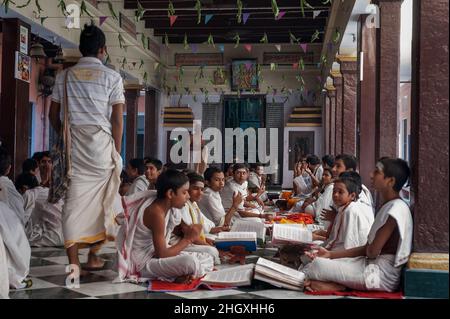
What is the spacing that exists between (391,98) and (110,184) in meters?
3.04

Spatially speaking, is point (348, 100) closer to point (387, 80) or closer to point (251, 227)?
point (387, 80)

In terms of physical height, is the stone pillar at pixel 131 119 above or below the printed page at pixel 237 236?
above

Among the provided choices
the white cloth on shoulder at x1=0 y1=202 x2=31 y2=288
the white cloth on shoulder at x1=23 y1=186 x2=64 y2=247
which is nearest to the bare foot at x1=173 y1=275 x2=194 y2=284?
the white cloth on shoulder at x1=0 y1=202 x2=31 y2=288

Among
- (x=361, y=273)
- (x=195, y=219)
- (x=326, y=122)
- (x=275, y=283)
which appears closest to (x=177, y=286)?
(x=275, y=283)

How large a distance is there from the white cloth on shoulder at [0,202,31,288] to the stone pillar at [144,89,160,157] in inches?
459

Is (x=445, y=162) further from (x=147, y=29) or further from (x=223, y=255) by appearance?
(x=147, y=29)

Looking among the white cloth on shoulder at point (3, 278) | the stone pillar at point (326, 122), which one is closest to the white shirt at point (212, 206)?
the white cloth on shoulder at point (3, 278)

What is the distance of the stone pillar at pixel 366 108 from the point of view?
697 centimetres

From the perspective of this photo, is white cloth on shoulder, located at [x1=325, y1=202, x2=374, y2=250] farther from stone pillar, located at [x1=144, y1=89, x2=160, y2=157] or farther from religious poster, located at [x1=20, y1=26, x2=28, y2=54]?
stone pillar, located at [x1=144, y1=89, x2=160, y2=157]

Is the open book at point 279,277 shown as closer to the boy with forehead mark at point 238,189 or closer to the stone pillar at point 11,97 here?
the boy with forehead mark at point 238,189

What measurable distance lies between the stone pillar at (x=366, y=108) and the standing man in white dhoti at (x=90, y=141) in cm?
384

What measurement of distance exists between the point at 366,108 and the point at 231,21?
6434 mm

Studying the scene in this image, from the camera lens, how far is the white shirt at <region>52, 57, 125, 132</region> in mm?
3953

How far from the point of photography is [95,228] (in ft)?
12.9
